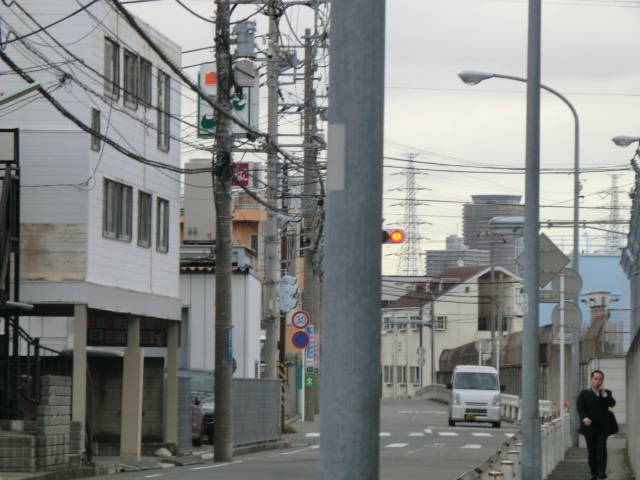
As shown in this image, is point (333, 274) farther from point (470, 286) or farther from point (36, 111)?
point (470, 286)

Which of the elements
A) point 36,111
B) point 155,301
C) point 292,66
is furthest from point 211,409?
point 36,111

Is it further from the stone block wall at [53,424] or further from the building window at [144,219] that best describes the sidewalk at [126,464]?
the building window at [144,219]

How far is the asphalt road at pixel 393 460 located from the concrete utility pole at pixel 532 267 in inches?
118

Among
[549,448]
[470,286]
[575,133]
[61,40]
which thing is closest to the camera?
[549,448]

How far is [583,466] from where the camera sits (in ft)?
78.7

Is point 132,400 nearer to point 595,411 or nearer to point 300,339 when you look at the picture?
point 595,411

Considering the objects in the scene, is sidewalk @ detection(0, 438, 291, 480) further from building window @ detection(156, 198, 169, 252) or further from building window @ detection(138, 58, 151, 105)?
building window @ detection(138, 58, 151, 105)

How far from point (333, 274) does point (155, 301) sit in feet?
74.5

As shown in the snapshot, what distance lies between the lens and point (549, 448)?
21.8 m

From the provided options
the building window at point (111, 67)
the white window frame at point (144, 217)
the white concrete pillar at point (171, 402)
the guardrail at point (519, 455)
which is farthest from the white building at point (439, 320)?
the building window at point (111, 67)

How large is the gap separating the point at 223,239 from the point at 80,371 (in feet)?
14.2

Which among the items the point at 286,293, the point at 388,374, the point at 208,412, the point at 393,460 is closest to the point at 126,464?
the point at 393,460

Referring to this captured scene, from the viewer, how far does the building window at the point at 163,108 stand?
28281 mm

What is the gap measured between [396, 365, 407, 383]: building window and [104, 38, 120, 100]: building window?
89.3 metres
